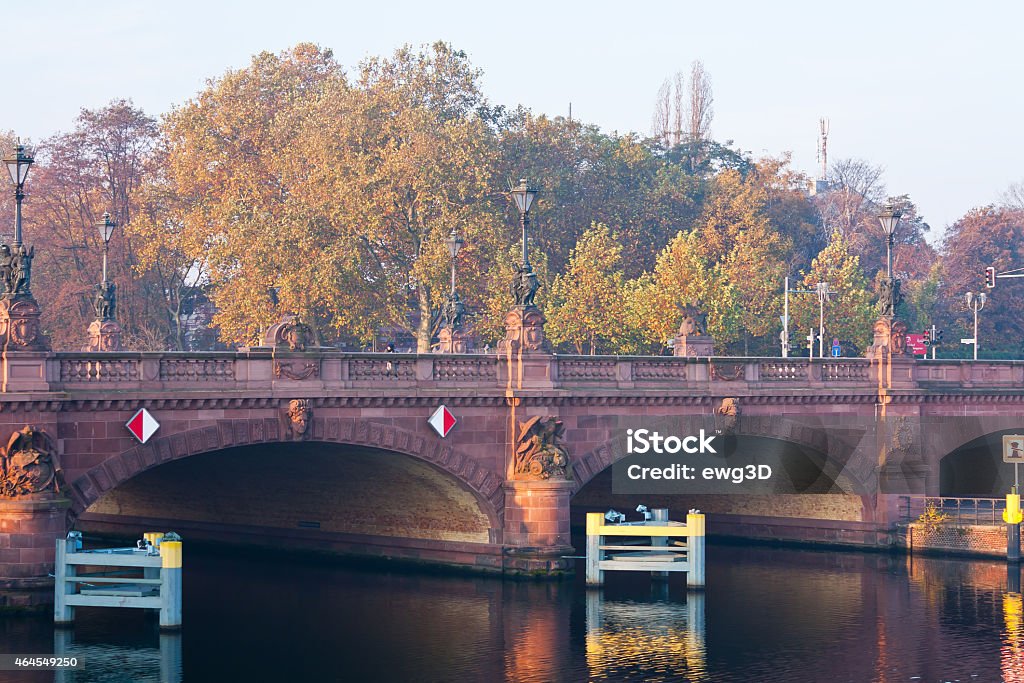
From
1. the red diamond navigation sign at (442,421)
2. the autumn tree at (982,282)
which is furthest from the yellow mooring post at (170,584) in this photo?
the autumn tree at (982,282)

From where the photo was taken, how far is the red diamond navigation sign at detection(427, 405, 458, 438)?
47312 millimetres

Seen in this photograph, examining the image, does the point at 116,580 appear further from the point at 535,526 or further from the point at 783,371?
the point at 783,371

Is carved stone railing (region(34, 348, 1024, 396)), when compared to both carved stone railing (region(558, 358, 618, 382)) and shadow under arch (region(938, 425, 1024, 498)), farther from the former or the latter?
shadow under arch (region(938, 425, 1024, 498))

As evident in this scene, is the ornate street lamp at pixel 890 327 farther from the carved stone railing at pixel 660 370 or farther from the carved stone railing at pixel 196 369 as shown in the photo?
the carved stone railing at pixel 196 369

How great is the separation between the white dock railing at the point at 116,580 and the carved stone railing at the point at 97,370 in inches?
165

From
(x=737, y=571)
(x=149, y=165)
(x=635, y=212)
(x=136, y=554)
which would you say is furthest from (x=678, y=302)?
(x=136, y=554)

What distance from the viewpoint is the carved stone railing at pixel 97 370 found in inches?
1633

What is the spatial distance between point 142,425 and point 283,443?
6.26 meters

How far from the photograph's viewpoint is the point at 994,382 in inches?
2347

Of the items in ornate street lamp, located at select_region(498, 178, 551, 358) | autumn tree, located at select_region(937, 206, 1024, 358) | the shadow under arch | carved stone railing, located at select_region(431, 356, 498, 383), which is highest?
autumn tree, located at select_region(937, 206, 1024, 358)

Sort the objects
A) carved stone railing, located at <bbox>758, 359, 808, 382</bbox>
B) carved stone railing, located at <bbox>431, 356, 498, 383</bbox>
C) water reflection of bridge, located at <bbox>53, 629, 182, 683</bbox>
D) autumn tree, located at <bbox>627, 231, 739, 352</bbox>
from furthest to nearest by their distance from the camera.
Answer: autumn tree, located at <bbox>627, 231, 739, 352</bbox>, carved stone railing, located at <bbox>758, 359, 808, 382</bbox>, carved stone railing, located at <bbox>431, 356, 498, 383</bbox>, water reflection of bridge, located at <bbox>53, 629, 182, 683</bbox>

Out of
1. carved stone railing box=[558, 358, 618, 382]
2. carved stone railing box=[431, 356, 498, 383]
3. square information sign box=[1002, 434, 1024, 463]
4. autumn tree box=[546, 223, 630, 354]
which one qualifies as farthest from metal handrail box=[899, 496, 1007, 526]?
autumn tree box=[546, 223, 630, 354]

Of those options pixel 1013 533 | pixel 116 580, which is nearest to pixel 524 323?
pixel 116 580

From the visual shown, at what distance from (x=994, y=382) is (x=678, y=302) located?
24408 mm
